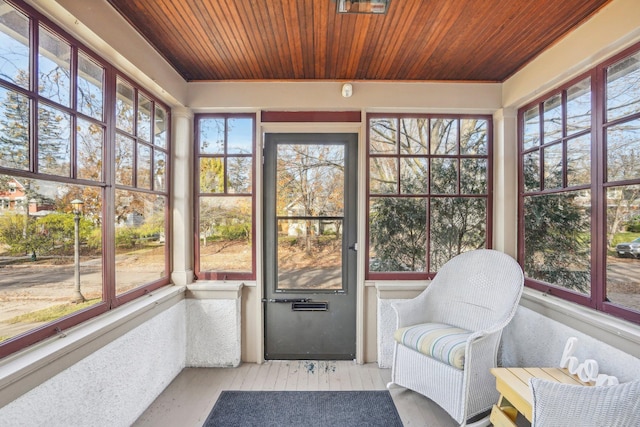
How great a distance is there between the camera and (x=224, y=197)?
2.87 metres

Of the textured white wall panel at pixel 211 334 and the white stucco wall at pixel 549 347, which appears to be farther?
the textured white wall panel at pixel 211 334

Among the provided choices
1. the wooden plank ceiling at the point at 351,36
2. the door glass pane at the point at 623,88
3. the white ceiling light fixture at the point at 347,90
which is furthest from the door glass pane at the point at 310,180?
the door glass pane at the point at 623,88

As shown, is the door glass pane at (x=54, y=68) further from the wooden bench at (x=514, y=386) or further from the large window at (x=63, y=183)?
the wooden bench at (x=514, y=386)

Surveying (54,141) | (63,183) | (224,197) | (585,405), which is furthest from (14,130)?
(585,405)

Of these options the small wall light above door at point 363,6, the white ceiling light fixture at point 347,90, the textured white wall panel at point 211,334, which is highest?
the small wall light above door at point 363,6

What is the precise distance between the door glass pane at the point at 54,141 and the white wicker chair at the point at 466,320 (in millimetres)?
2334

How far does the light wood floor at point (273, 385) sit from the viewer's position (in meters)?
2.08

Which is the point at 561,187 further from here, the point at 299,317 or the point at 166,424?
the point at 166,424

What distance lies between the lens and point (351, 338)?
113 inches

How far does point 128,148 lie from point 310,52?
146cm

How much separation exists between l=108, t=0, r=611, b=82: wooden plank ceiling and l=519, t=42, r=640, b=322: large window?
0.45 metres

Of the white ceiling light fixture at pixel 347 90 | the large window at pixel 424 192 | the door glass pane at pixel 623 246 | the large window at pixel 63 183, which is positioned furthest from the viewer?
the large window at pixel 424 192

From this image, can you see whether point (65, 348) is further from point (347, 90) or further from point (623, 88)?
point (623, 88)

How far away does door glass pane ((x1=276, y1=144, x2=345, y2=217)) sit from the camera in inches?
114
